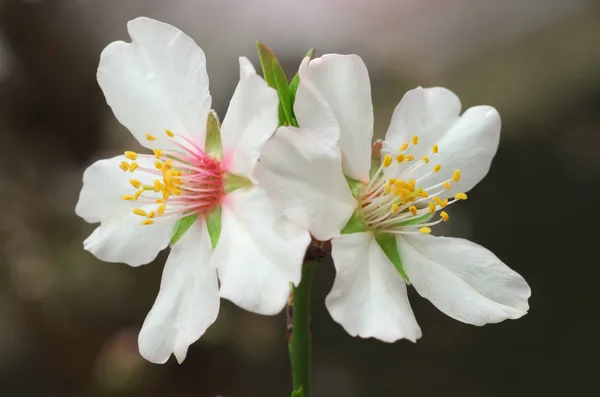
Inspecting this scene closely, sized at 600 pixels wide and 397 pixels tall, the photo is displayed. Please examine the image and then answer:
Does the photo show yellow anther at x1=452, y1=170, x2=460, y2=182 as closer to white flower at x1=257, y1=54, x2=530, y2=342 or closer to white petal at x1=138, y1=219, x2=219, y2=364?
white flower at x1=257, y1=54, x2=530, y2=342

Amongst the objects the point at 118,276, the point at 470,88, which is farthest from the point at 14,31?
the point at 470,88

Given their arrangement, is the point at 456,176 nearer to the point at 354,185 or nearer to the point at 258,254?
the point at 354,185

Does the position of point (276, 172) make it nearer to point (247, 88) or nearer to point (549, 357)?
point (247, 88)

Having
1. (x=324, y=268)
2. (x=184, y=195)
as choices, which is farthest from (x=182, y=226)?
(x=324, y=268)

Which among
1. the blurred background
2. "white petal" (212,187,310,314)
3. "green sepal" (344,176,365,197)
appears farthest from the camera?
the blurred background

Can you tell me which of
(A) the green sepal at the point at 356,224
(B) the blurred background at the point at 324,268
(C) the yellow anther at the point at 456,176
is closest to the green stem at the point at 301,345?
(A) the green sepal at the point at 356,224

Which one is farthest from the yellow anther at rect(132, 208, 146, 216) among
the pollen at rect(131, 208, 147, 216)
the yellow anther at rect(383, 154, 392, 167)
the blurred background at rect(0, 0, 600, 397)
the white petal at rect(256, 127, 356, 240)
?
the blurred background at rect(0, 0, 600, 397)
